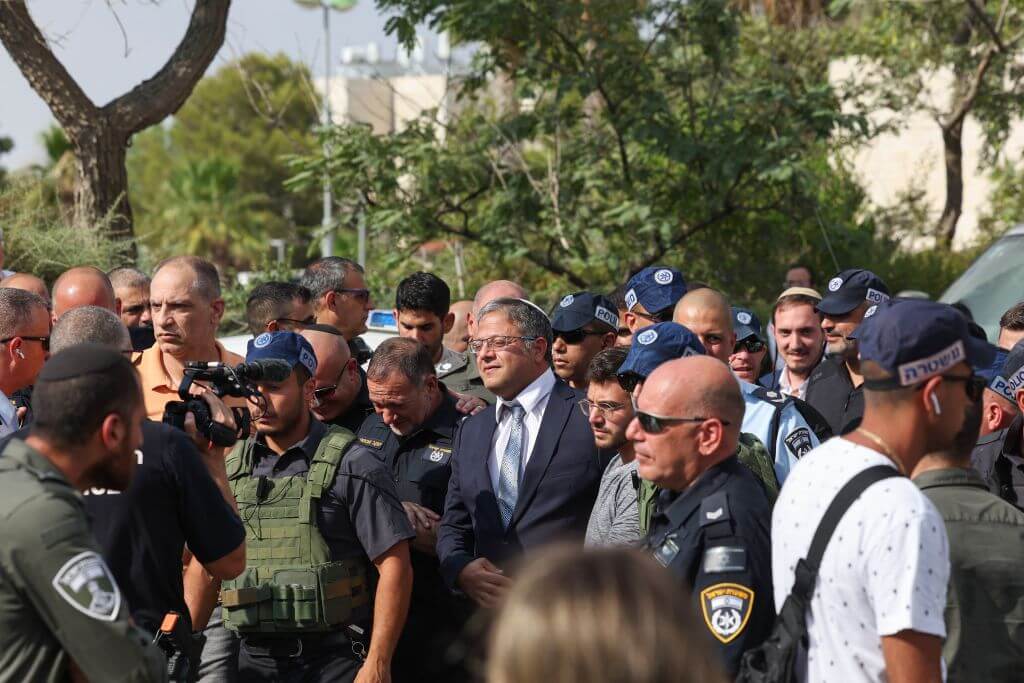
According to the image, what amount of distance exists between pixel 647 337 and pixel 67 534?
2.24 meters

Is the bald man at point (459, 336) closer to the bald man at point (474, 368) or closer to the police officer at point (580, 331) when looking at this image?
the bald man at point (474, 368)

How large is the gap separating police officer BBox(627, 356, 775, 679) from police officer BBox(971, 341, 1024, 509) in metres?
1.73

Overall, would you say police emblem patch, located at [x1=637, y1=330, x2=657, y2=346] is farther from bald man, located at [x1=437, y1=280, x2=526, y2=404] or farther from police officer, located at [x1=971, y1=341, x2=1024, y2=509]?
bald man, located at [x1=437, y1=280, x2=526, y2=404]

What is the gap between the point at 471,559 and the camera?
15.7ft

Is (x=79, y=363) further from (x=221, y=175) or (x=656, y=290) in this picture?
(x=221, y=175)

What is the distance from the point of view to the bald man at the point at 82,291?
6.39 metres

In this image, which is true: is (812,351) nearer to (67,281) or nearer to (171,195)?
(67,281)

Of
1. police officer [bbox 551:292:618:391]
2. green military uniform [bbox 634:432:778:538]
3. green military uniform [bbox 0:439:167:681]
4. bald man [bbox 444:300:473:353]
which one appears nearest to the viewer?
green military uniform [bbox 0:439:167:681]

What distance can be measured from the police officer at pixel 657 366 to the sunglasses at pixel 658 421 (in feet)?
1.92

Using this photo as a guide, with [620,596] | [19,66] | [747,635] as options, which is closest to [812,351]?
[747,635]

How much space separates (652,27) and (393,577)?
7795 millimetres

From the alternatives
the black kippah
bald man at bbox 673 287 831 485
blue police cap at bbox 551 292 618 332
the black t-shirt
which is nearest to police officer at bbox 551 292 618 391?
blue police cap at bbox 551 292 618 332

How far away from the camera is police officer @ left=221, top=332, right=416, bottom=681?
4266mm

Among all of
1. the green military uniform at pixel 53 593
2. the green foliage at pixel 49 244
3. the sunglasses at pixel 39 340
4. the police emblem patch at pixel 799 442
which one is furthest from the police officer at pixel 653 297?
the green foliage at pixel 49 244
